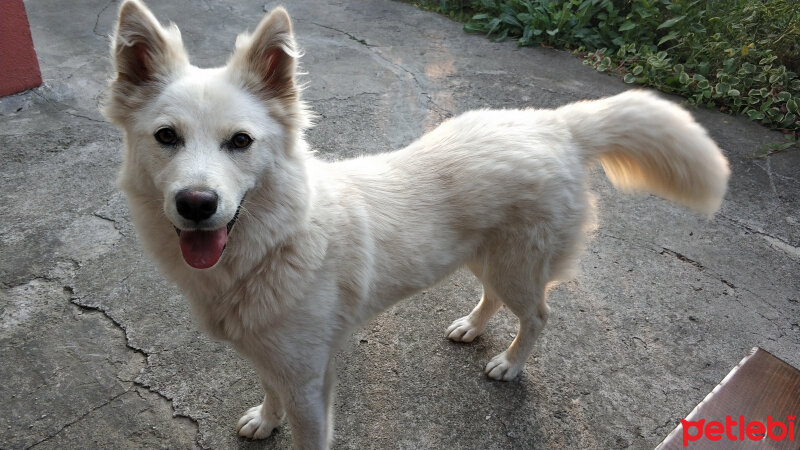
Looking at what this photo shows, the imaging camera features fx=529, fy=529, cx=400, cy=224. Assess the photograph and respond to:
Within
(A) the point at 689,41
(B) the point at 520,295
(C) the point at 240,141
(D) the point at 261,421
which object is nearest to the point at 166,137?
(C) the point at 240,141

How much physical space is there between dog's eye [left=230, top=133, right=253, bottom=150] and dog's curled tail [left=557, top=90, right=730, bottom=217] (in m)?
1.39

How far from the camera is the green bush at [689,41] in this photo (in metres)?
4.89

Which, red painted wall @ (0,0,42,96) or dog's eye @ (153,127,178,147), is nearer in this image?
dog's eye @ (153,127,178,147)

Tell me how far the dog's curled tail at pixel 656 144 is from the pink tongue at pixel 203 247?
156cm

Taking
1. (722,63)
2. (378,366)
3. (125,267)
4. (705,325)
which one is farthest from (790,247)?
(125,267)

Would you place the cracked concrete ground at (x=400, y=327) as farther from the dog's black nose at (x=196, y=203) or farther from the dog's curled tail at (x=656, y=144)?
the dog's black nose at (x=196, y=203)

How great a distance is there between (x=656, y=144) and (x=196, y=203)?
187 centimetres

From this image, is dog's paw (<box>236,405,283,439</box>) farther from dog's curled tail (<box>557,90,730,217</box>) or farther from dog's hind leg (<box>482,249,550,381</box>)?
dog's curled tail (<box>557,90,730,217</box>)

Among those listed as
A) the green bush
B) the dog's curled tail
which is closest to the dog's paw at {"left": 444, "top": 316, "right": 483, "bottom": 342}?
the dog's curled tail

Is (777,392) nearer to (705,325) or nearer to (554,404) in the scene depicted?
(554,404)

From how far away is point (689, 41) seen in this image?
5328 mm

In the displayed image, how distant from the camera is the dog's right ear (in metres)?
1.79

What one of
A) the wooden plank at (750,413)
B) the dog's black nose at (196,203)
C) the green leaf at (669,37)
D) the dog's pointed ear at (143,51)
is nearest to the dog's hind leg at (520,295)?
the wooden plank at (750,413)

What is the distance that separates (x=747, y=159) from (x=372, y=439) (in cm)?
381
